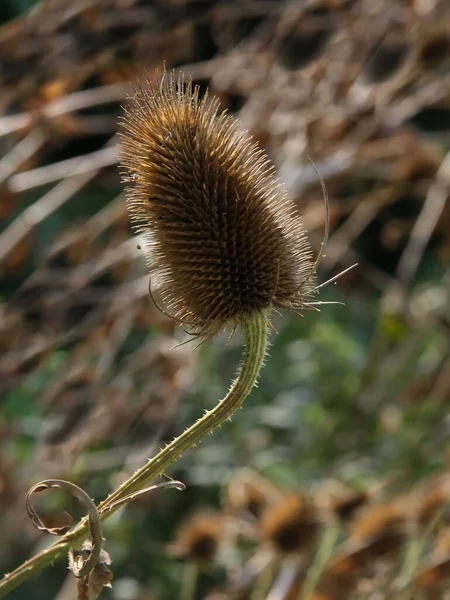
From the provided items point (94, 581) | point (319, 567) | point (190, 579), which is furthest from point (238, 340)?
point (94, 581)

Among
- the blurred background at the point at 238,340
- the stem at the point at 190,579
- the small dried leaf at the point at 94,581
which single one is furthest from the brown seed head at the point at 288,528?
the small dried leaf at the point at 94,581

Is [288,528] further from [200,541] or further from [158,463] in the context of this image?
[158,463]

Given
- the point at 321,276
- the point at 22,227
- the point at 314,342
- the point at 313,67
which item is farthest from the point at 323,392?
the point at 22,227

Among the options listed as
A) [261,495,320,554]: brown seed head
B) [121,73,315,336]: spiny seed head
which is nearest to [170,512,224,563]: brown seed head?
[261,495,320,554]: brown seed head

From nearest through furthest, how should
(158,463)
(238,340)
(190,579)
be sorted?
1. (158,463)
2. (190,579)
3. (238,340)

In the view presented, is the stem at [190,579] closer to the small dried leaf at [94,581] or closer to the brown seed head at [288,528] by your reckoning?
the brown seed head at [288,528]
